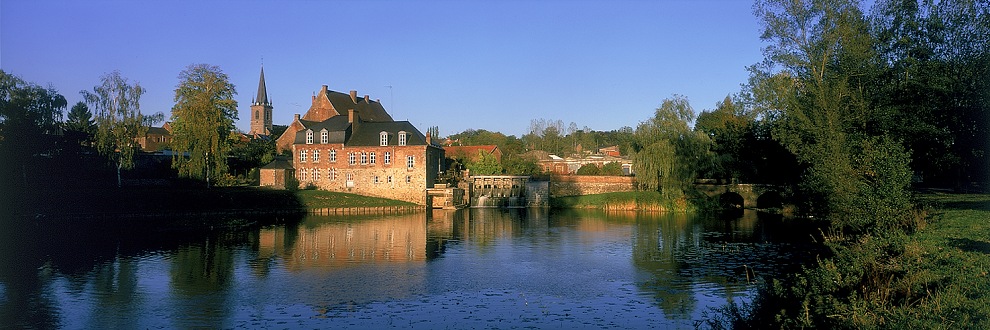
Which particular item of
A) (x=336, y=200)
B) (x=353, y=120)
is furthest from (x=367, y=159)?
(x=336, y=200)

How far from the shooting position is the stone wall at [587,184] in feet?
177

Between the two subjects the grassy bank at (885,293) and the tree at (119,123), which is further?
the tree at (119,123)

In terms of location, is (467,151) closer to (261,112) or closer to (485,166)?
(485,166)

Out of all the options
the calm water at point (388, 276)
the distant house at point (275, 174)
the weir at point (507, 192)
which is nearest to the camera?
the calm water at point (388, 276)

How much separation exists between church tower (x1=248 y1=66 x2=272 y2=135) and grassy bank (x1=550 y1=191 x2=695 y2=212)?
52.2 meters

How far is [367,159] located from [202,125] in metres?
12.1

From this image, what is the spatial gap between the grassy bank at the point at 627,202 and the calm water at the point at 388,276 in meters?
10.9

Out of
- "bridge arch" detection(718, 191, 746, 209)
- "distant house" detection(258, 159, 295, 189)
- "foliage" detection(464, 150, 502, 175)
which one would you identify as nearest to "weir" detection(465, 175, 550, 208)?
"foliage" detection(464, 150, 502, 175)

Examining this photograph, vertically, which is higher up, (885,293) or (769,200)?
(769,200)

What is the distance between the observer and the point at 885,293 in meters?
12.0

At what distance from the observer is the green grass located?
4712cm

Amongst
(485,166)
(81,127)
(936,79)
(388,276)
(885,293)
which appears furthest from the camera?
(485,166)

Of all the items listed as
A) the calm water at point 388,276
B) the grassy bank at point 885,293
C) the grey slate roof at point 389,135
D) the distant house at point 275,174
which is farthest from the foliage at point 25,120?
the grassy bank at point 885,293

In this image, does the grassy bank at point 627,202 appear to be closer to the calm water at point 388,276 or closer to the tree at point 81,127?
the calm water at point 388,276
